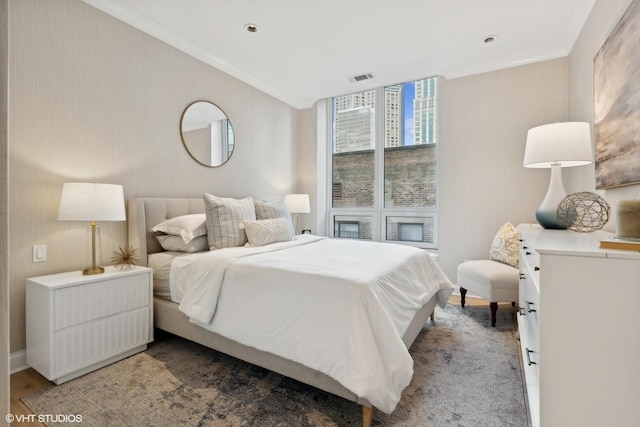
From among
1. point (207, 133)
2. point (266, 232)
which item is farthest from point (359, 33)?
point (266, 232)

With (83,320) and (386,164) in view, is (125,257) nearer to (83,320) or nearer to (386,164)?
(83,320)

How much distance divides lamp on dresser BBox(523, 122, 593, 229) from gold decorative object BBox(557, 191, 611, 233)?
157mm

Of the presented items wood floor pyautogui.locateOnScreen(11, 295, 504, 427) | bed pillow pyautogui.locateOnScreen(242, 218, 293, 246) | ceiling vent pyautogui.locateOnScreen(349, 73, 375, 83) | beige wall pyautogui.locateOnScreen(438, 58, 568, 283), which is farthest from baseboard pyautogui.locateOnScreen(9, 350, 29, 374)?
ceiling vent pyautogui.locateOnScreen(349, 73, 375, 83)

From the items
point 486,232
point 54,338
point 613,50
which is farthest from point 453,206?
point 54,338

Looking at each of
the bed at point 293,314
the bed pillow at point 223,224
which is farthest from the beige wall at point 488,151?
the bed pillow at point 223,224

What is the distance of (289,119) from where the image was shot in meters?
4.48

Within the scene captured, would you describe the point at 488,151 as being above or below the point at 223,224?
above

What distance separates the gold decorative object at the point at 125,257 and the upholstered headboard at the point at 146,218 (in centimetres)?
4

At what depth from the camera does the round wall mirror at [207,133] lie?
2.98 meters

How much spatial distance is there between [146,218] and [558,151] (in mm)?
3091

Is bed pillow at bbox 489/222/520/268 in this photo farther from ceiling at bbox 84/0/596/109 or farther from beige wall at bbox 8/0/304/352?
beige wall at bbox 8/0/304/352

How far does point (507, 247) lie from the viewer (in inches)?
112

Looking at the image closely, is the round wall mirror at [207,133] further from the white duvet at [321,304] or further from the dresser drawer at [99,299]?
the dresser drawer at [99,299]

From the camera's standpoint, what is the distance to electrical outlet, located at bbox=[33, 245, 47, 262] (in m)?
1.96
